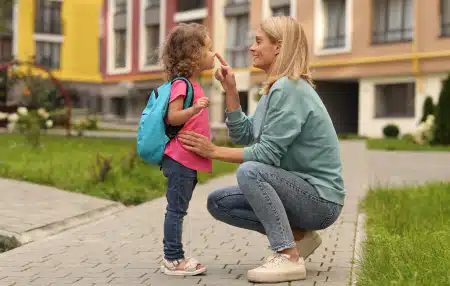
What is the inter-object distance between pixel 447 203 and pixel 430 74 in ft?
75.7

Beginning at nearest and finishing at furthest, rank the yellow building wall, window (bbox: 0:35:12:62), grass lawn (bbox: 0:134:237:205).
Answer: grass lawn (bbox: 0:134:237:205)
window (bbox: 0:35:12:62)
the yellow building wall

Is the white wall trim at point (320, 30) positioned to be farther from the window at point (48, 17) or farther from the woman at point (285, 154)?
the woman at point (285, 154)

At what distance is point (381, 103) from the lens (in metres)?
33.1

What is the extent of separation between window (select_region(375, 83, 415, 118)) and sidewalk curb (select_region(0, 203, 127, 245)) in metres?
24.5

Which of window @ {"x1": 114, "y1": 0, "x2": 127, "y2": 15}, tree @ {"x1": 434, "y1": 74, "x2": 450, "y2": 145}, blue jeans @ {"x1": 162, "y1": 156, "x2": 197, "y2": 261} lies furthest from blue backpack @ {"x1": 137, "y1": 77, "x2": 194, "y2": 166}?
window @ {"x1": 114, "y1": 0, "x2": 127, "y2": 15}

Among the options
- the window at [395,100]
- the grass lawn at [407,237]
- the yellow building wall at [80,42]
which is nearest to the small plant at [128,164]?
the grass lawn at [407,237]

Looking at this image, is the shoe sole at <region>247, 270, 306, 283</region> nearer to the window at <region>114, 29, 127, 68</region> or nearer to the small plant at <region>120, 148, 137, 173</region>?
the small plant at <region>120, 148, 137, 173</region>

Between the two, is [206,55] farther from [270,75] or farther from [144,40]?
[144,40]

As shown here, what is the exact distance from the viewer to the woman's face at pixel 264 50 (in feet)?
15.8

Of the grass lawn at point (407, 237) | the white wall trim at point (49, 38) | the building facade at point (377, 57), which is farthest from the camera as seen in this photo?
the white wall trim at point (49, 38)

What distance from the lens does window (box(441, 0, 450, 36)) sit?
30.1m

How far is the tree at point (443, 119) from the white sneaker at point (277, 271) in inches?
705

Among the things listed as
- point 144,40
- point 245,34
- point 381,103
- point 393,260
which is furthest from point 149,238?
point 144,40

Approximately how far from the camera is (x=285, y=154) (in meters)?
4.78
